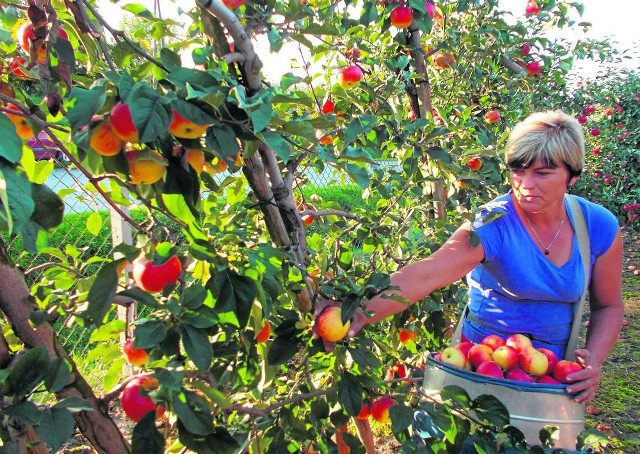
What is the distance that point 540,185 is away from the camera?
5.12 feet

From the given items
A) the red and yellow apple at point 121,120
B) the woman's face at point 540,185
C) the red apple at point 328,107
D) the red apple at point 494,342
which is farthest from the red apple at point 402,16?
the red and yellow apple at point 121,120

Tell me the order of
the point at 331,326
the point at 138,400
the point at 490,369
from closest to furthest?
the point at 138,400 → the point at 331,326 → the point at 490,369

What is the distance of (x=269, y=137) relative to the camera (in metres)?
0.74

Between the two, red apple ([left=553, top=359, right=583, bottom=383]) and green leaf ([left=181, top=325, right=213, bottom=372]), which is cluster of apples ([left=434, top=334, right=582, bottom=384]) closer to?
red apple ([left=553, top=359, right=583, bottom=383])

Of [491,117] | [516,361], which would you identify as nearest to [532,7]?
[491,117]

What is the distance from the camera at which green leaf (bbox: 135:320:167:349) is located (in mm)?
765

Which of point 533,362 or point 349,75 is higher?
point 349,75

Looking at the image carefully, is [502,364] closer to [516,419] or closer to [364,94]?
[516,419]

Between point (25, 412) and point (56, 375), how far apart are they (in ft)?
0.35

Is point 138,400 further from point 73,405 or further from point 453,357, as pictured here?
point 453,357

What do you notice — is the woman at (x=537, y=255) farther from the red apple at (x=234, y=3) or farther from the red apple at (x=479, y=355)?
the red apple at (x=234, y=3)

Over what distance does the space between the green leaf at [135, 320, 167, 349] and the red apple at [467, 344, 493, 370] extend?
35.1 inches

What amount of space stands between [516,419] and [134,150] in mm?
923

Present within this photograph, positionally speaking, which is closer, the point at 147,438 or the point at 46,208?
the point at 46,208
